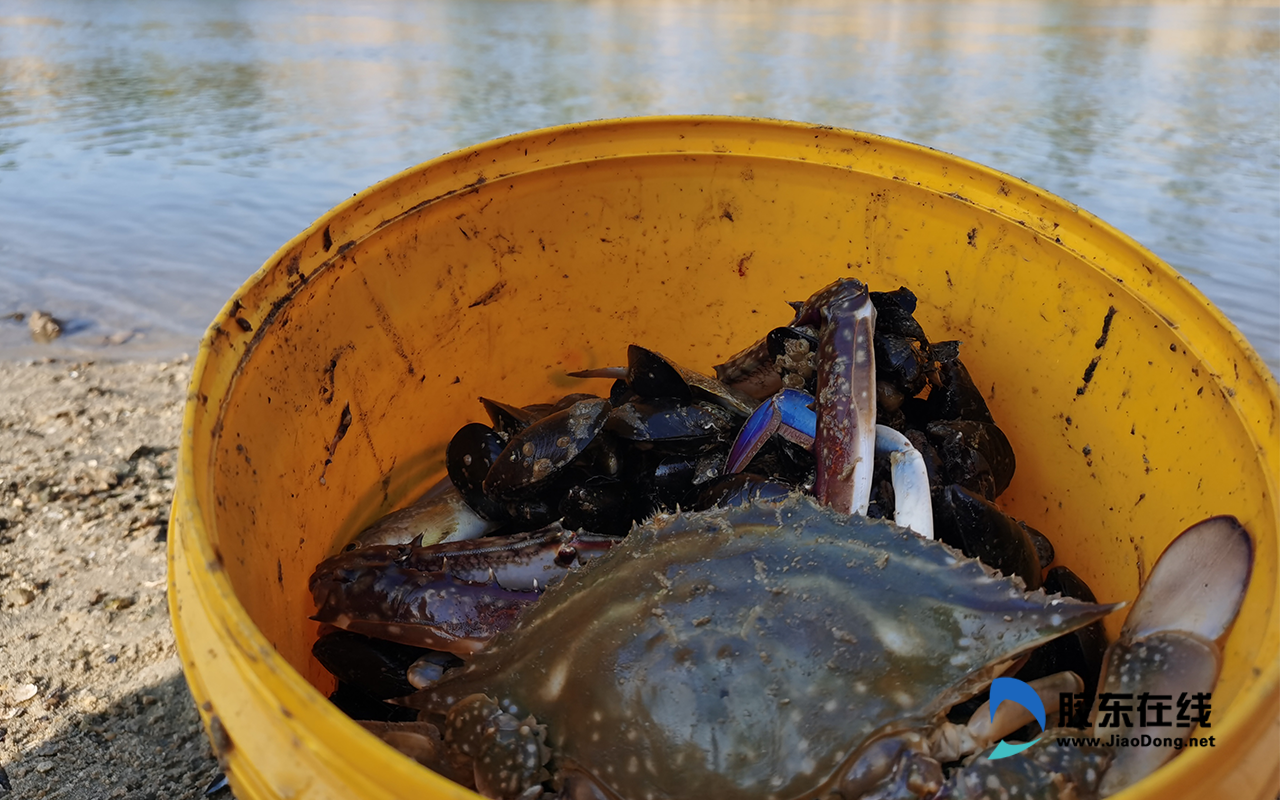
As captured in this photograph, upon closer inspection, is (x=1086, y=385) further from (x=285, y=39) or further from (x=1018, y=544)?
(x=285, y=39)

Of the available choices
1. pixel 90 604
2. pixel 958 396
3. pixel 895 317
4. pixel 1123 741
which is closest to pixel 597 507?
pixel 895 317

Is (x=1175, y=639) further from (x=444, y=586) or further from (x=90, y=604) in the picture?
(x=90, y=604)

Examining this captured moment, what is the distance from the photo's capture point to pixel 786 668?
122cm

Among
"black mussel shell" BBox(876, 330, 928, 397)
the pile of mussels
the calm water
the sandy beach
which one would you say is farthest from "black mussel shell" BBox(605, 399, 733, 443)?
the calm water

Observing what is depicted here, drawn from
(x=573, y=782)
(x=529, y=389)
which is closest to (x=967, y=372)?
(x=529, y=389)

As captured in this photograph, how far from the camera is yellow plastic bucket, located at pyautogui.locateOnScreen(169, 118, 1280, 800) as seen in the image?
3.67 feet

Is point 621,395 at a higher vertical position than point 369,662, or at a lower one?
higher

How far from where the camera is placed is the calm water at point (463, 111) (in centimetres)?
557

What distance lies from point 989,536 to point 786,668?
0.79 metres

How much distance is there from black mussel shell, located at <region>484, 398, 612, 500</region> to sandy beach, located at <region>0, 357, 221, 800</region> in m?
0.97

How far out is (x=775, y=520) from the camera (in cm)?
142

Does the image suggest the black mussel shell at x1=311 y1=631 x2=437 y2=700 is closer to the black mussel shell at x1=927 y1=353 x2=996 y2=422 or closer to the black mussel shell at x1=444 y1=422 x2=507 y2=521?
the black mussel shell at x1=444 y1=422 x2=507 y2=521

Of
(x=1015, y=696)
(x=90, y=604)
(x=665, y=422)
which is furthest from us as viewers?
(x=90, y=604)

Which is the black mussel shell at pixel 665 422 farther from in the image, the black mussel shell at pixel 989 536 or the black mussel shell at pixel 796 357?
the black mussel shell at pixel 989 536
